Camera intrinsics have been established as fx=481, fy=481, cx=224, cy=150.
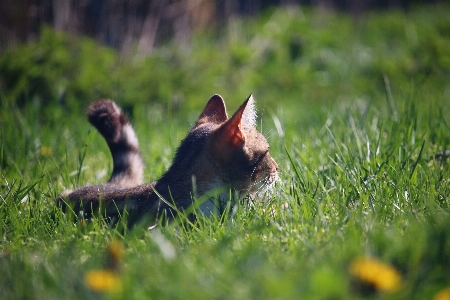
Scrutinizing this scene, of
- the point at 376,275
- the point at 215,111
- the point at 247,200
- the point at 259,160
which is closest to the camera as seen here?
the point at 376,275

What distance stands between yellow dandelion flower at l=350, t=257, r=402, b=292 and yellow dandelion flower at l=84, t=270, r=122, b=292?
774 millimetres

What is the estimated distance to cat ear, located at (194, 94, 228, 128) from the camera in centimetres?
344

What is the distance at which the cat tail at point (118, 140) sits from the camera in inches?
139

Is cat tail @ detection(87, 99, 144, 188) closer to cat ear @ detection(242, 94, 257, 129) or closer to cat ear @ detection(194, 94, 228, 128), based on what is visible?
cat ear @ detection(194, 94, 228, 128)

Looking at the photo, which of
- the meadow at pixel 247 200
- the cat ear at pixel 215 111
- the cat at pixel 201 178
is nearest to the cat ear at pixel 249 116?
the cat at pixel 201 178

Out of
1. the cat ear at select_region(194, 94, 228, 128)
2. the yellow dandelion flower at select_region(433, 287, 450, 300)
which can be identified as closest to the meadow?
the yellow dandelion flower at select_region(433, 287, 450, 300)

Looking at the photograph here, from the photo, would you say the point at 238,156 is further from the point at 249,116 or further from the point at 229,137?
the point at 249,116

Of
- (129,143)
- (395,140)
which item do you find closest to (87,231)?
(129,143)

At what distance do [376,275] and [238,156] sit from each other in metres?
1.50

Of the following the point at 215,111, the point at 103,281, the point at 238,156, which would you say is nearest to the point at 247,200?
the point at 238,156

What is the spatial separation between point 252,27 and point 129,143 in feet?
18.0

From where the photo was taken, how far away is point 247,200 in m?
2.75

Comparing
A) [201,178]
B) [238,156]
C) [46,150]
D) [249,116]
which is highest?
[249,116]

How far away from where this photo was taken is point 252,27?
28.1 ft
